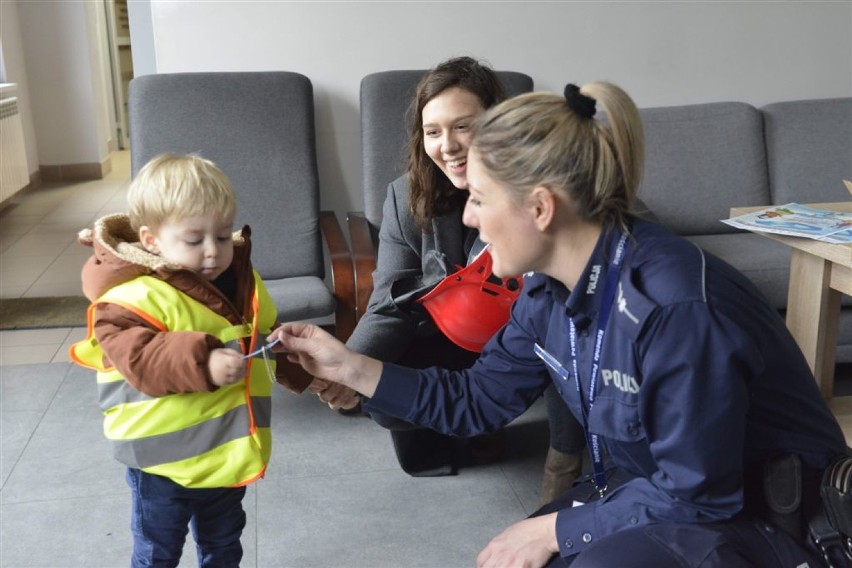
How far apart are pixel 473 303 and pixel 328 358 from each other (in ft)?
1.90

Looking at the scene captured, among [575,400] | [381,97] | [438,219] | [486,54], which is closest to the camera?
[575,400]

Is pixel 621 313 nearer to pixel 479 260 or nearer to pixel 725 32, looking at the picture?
pixel 479 260

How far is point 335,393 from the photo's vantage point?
1.83 m

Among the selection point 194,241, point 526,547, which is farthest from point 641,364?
point 194,241

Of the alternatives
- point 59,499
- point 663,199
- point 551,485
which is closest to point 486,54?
point 663,199

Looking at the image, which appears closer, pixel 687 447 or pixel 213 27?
pixel 687 447

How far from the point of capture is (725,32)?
145 inches

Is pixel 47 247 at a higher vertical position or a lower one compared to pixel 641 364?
lower

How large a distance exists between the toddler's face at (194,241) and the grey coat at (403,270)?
0.72 metres

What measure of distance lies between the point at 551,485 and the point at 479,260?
609 mm

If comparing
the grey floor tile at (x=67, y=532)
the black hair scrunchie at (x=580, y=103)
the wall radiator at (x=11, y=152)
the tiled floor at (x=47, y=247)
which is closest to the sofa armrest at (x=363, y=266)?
the grey floor tile at (x=67, y=532)

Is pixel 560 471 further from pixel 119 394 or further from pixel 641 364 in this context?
pixel 119 394

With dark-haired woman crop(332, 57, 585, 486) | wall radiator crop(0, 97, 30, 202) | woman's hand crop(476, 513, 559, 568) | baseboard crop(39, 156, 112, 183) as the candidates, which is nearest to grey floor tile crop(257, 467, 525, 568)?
dark-haired woman crop(332, 57, 585, 486)

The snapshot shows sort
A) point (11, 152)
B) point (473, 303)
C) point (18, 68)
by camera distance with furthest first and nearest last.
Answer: point (18, 68)
point (11, 152)
point (473, 303)
